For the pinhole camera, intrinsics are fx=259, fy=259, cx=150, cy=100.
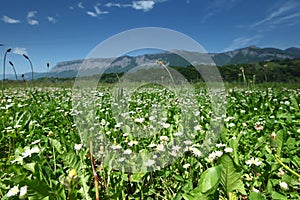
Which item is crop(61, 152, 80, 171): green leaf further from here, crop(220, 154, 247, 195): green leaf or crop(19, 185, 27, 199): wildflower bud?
crop(220, 154, 247, 195): green leaf

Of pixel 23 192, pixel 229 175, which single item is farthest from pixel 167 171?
pixel 23 192

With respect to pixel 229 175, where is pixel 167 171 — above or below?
below

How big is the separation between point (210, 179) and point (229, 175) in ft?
0.63

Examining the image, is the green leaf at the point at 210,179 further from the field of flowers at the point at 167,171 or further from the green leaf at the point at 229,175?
the green leaf at the point at 229,175

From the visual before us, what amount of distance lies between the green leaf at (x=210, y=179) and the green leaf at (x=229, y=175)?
0.47ft

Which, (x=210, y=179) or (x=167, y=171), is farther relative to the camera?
(x=167, y=171)

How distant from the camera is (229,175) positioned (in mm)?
1188

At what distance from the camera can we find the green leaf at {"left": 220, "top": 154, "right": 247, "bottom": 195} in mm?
1164

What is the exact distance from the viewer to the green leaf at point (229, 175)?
1.16m

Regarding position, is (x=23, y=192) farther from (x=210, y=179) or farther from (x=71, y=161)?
(x=210, y=179)

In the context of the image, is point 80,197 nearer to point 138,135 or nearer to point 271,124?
point 138,135

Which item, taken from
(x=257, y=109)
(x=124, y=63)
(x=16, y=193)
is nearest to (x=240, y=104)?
(x=257, y=109)

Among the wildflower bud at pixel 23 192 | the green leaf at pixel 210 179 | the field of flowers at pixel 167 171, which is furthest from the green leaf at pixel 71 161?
the green leaf at pixel 210 179

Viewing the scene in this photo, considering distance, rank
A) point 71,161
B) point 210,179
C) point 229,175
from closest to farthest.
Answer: point 210,179 → point 229,175 → point 71,161
